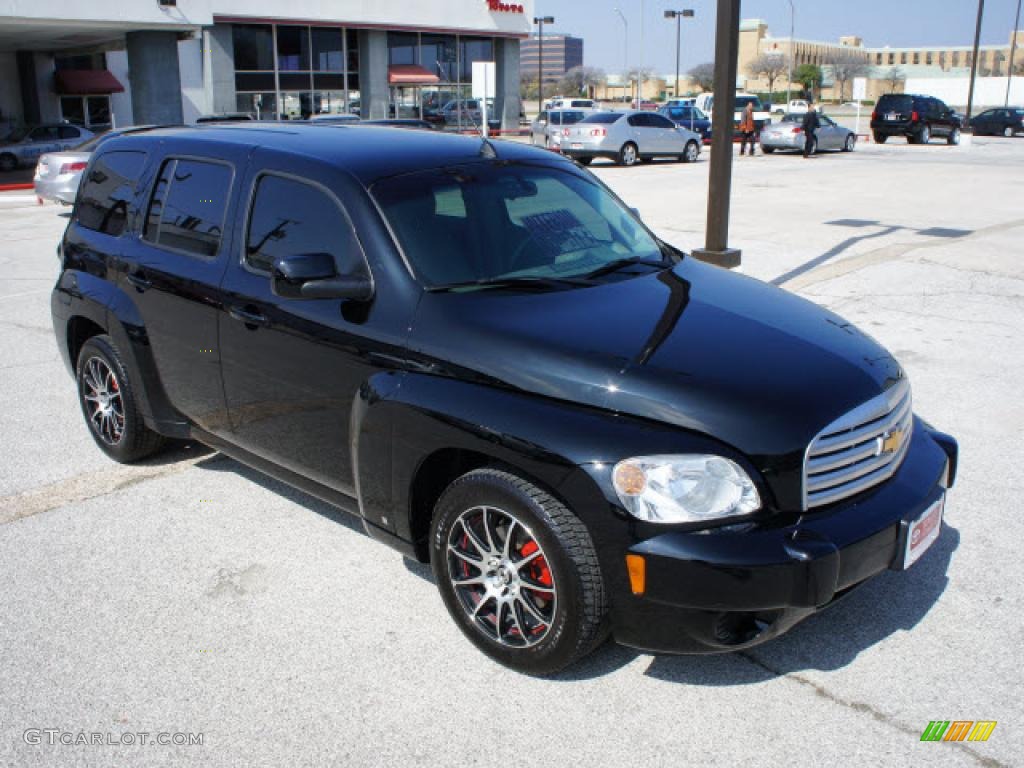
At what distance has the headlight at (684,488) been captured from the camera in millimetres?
2996

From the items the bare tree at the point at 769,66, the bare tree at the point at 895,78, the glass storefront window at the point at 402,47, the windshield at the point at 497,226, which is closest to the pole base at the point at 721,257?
the windshield at the point at 497,226

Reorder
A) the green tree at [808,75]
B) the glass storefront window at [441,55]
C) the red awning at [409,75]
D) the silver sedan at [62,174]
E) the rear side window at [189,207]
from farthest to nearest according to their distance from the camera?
the green tree at [808,75] < the glass storefront window at [441,55] < the red awning at [409,75] < the silver sedan at [62,174] < the rear side window at [189,207]

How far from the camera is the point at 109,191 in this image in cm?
524

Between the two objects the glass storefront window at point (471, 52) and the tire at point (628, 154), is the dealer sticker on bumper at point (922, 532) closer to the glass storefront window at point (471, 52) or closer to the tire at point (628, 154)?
the tire at point (628, 154)

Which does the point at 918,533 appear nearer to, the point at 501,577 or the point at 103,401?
the point at 501,577

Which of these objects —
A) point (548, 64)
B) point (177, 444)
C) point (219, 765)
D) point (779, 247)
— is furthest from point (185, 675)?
point (548, 64)

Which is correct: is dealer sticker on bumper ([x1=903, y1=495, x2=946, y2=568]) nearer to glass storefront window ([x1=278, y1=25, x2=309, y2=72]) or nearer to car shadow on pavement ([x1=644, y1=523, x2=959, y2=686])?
car shadow on pavement ([x1=644, y1=523, x2=959, y2=686])

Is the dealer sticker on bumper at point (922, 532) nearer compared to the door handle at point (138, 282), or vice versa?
the dealer sticker on bumper at point (922, 532)

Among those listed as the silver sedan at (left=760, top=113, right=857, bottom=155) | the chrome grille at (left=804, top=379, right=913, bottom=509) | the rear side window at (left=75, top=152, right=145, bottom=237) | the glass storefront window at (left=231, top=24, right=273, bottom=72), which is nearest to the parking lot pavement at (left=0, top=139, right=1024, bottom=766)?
the chrome grille at (left=804, top=379, right=913, bottom=509)

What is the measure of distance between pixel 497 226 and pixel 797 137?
30.2 m

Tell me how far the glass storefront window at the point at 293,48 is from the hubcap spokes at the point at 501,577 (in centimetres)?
3995

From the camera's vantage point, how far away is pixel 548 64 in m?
178

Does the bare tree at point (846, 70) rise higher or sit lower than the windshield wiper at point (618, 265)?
higher

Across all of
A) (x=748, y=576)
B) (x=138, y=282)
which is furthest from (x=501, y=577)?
(x=138, y=282)
